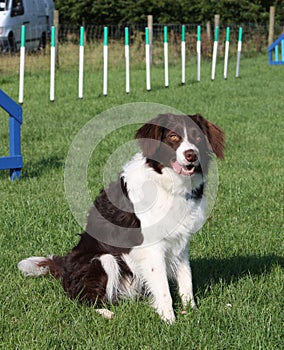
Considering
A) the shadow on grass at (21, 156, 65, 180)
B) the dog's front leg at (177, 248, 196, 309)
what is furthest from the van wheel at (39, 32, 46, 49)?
the dog's front leg at (177, 248, 196, 309)

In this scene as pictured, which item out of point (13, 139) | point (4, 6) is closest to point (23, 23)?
point (4, 6)

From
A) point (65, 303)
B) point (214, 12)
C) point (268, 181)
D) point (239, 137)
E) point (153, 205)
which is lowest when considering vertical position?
point (214, 12)

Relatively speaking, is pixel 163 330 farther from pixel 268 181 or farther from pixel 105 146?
pixel 105 146

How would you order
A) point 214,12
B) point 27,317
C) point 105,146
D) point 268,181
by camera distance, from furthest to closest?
point 214,12
point 105,146
point 268,181
point 27,317

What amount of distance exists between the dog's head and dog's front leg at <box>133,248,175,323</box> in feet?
1.72

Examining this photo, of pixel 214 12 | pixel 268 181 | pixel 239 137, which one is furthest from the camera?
pixel 214 12

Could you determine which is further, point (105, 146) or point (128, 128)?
point (128, 128)

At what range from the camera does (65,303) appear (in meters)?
4.15

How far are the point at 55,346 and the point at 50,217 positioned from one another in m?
2.67

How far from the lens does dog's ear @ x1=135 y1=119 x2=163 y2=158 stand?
4031 millimetres

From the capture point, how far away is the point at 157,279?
4.04 meters

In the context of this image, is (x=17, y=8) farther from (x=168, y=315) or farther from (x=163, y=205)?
(x=168, y=315)

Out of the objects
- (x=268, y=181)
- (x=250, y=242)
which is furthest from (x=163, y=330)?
(x=268, y=181)

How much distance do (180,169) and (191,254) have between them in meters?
1.35
